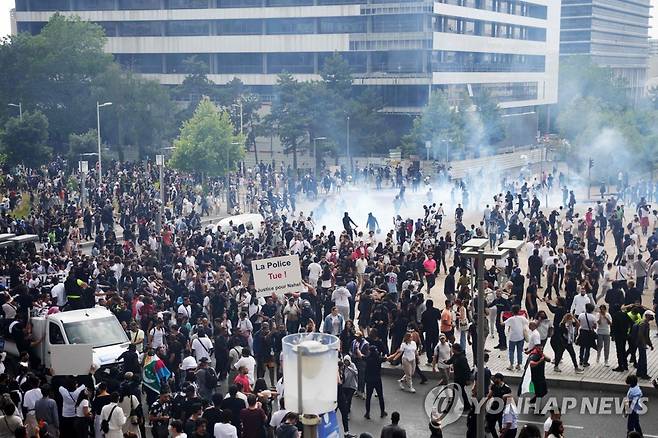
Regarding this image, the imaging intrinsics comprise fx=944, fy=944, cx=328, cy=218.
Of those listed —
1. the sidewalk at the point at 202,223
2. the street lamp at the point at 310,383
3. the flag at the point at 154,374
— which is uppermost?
the street lamp at the point at 310,383

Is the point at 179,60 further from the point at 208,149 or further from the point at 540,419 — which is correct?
the point at 540,419

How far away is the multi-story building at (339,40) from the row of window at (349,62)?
0.29 ft

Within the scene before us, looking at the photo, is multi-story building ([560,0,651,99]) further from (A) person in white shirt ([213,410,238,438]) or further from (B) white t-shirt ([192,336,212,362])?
(A) person in white shirt ([213,410,238,438])

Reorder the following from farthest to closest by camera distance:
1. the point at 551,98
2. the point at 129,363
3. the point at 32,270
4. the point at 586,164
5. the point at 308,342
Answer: the point at 551,98 < the point at 586,164 < the point at 32,270 < the point at 129,363 < the point at 308,342

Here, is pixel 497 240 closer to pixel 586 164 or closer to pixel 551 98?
pixel 586 164

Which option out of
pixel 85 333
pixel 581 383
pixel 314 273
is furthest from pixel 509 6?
pixel 85 333

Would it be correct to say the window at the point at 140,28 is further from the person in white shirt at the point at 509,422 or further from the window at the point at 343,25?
the person in white shirt at the point at 509,422

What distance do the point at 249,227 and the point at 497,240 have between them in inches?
347

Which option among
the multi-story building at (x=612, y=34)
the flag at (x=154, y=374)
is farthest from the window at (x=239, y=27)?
the flag at (x=154, y=374)

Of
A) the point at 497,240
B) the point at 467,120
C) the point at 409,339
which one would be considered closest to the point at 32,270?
the point at 409,339

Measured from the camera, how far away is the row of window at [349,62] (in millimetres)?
74688

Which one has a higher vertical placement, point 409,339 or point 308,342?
point 308,342

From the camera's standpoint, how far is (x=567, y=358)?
59.7ft

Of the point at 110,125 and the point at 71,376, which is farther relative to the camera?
the point at 110,125
